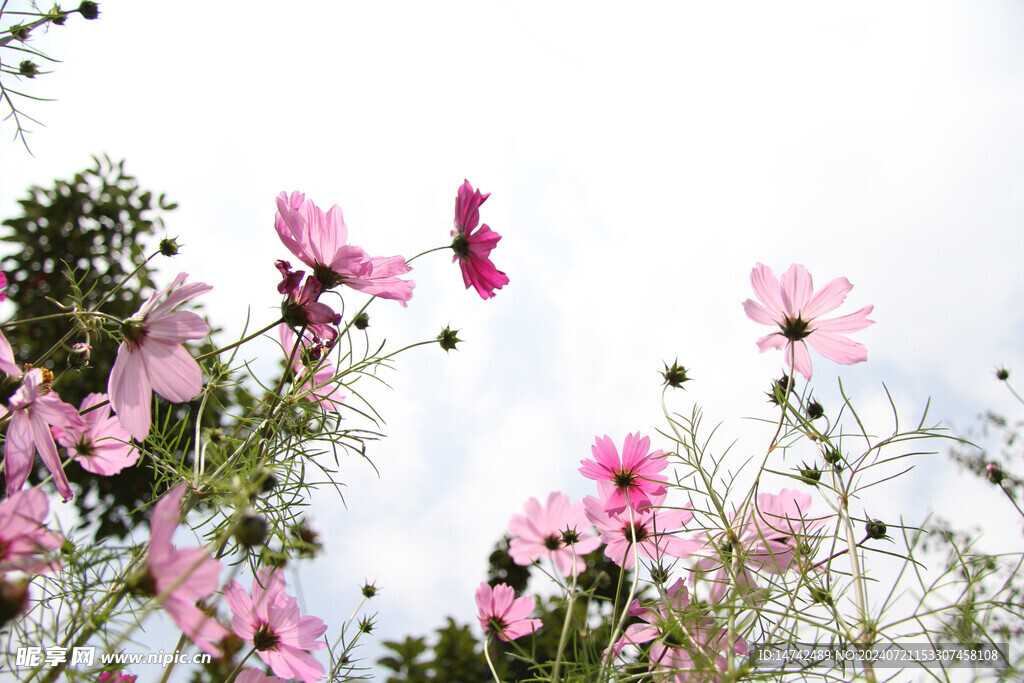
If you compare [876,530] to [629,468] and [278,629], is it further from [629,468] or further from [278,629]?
[278,629]

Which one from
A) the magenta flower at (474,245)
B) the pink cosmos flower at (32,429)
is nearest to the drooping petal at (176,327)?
the pink cosmos flower at (32,429)

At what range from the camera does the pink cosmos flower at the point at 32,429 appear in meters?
0.46

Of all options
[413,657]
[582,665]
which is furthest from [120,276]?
[582,665]

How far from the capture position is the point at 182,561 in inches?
11.0

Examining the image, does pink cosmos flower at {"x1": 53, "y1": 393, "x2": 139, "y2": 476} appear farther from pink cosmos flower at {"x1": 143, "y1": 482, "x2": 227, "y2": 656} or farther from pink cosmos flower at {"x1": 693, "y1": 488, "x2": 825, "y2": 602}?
pink cosmos flower at {"x1": 693, "y1": 488, "x2": 825, "y2": 602}

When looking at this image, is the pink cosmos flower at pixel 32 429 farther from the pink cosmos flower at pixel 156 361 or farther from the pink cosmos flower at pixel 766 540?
the pink cosmos flower at pixel 766 540

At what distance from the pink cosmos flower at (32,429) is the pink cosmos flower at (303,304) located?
193 millimetres

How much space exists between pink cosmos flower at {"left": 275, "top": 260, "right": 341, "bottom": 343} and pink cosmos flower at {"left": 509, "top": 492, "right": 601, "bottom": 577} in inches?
21.7

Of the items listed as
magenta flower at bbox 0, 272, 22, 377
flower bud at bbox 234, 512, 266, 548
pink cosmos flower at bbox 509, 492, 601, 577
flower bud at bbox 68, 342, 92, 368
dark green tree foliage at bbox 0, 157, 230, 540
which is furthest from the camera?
dark green tree foliage at bbox 0, 157, 230, 540

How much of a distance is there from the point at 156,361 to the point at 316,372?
196 mm

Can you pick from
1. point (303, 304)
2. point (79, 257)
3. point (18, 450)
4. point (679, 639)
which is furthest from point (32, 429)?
point (79, 257)

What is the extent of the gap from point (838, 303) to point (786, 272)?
0.07m

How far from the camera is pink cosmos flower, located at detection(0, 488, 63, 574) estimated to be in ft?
1.00

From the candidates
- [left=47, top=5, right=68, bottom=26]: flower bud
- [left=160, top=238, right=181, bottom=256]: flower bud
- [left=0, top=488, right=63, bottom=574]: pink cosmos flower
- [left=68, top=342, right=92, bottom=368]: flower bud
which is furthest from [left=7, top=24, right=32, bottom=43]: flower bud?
[left=0, top=488, right=63, bottom=574]: pink cosmos flower
